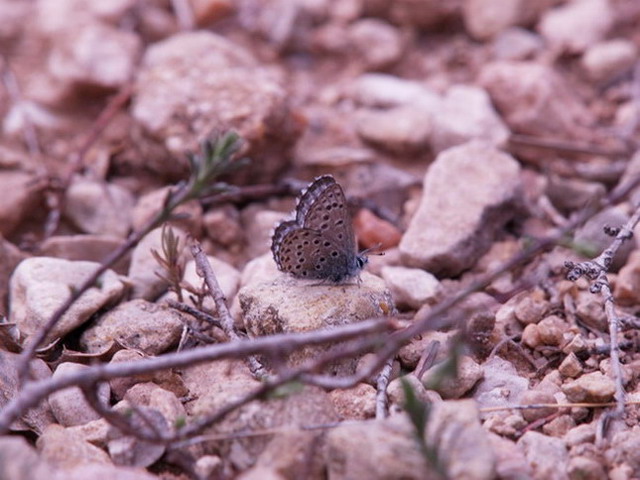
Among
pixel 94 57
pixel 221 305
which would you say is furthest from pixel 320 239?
pixel 94 57

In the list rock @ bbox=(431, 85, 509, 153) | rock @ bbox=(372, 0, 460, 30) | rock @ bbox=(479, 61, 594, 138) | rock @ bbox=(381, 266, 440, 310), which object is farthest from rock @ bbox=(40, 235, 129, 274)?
rock @ bbox=(372, 0, 460, 30)

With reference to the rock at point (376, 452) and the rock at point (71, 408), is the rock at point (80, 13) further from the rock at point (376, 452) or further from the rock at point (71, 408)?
the rock at point (376, 452)

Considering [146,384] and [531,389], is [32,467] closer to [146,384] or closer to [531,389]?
[146,384]

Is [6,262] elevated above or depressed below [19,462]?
below

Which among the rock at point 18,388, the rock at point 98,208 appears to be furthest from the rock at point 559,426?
the rock at point 98,208

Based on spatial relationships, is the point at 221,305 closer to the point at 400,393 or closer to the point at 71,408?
the point at 71,408

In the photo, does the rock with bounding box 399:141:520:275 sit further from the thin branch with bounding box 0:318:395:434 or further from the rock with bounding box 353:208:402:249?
the thin branch with bounding box 0:318:395:434
